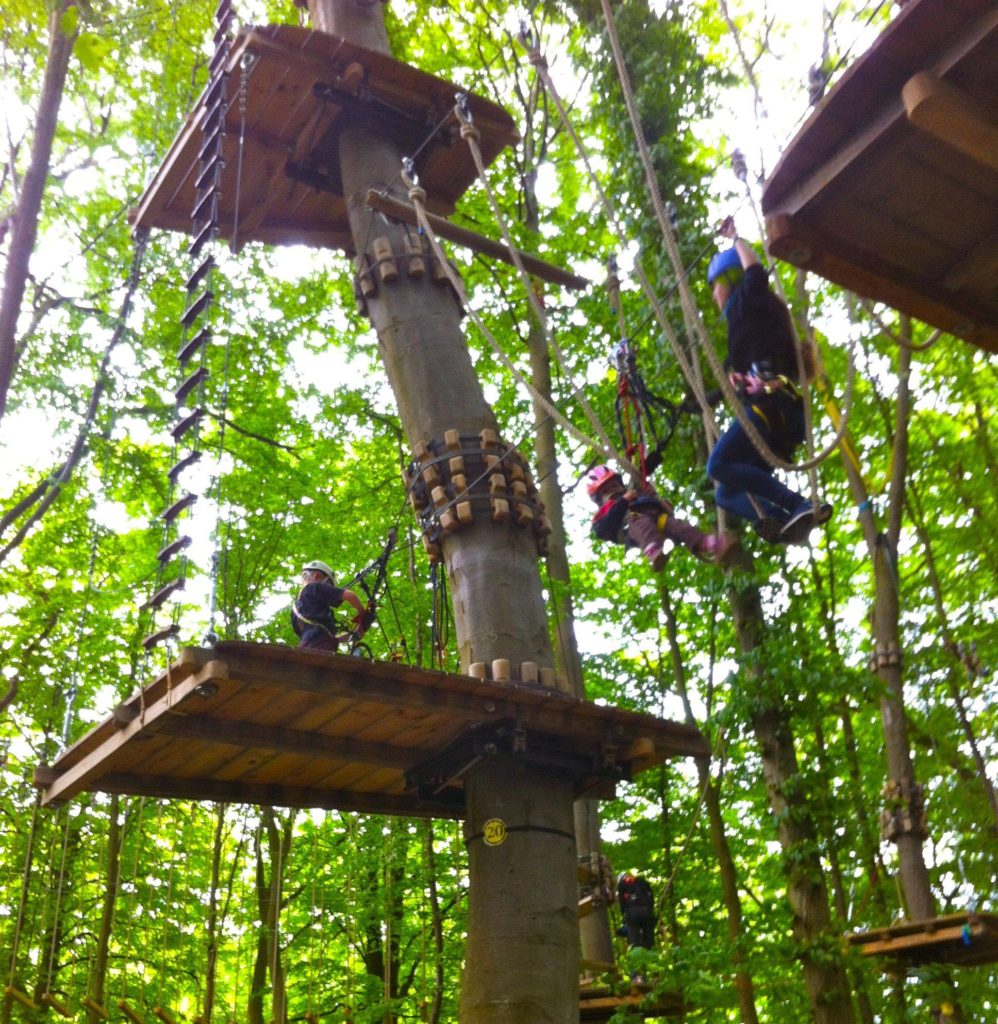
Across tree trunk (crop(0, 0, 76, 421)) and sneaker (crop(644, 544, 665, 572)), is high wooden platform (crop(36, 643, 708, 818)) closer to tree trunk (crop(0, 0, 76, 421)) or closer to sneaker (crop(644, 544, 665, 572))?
sneaker (crop(644, 544, 665, 572))

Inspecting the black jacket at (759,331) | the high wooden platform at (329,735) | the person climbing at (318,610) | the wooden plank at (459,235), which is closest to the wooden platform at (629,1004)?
Answer: the person climbing at (318,610)

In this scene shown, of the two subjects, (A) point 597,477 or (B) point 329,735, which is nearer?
(B) point 329,735

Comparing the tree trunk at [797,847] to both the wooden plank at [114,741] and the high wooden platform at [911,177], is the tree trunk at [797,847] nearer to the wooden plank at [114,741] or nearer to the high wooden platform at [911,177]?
the wooden plank at [114,741]

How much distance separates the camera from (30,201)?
4.32m

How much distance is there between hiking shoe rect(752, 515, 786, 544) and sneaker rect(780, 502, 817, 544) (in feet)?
0.07

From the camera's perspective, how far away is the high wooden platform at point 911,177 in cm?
247

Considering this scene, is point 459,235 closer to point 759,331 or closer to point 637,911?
point 759,331

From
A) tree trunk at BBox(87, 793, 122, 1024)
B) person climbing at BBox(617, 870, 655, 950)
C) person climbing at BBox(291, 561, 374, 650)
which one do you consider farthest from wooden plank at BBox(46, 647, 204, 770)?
tree trunk at BBox(87, 793, 122, 1024)

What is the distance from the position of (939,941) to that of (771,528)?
11.0 ft

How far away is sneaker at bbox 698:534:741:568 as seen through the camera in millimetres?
5215

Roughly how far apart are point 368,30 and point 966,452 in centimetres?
742

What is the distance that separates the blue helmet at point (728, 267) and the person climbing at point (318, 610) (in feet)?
8.77

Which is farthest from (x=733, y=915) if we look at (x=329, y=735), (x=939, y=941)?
(x=329, y=735)

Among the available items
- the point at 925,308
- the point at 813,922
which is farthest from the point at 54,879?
the point at 925,308
